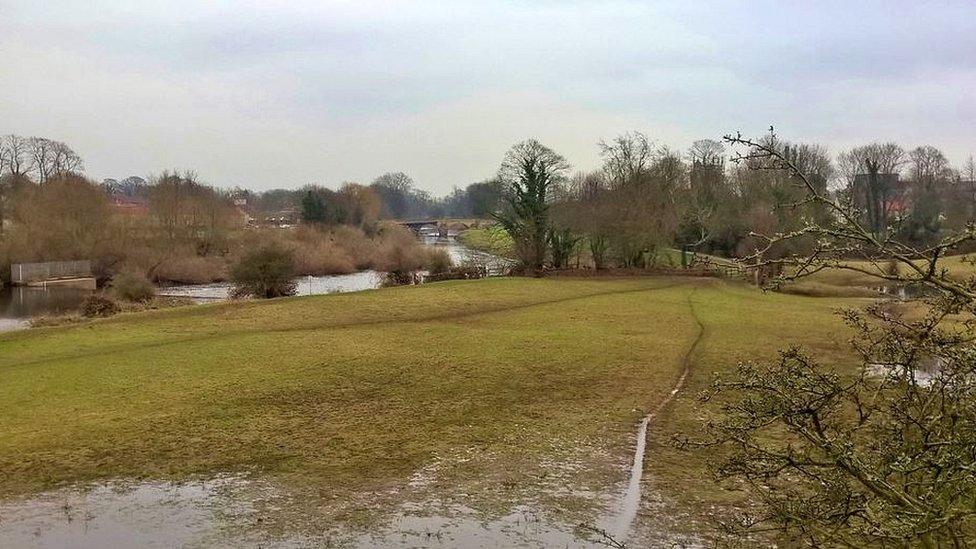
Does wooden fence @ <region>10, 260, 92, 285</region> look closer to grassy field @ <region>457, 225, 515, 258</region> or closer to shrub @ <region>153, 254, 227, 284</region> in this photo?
shrub @ <region>153, 254, 227, 284</region>

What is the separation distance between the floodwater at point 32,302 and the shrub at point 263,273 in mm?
7532

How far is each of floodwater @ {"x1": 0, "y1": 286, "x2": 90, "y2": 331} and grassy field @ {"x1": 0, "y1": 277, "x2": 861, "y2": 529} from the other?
368 inches

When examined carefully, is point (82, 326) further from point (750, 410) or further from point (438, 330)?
point (750, 410)

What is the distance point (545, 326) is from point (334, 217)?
48.5 metres

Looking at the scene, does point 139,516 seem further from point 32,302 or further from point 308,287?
point 308,287

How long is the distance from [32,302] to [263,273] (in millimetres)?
12814

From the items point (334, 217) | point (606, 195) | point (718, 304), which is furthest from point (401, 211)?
point (718, 304)

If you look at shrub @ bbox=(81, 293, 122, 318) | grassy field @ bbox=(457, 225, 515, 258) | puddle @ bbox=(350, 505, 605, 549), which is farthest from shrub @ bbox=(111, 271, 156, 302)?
puddle @ bbox=(350, 505, 605, 549)

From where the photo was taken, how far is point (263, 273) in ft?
116

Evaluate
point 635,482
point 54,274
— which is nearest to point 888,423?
point 635,482

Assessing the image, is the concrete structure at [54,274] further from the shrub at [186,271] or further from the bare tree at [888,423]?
the bare tree at [888,423]

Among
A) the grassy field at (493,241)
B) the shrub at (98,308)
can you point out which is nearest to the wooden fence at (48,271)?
the shrub at (98,308)

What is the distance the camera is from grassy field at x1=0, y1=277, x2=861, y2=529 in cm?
1027

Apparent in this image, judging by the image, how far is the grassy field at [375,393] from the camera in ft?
33.7
